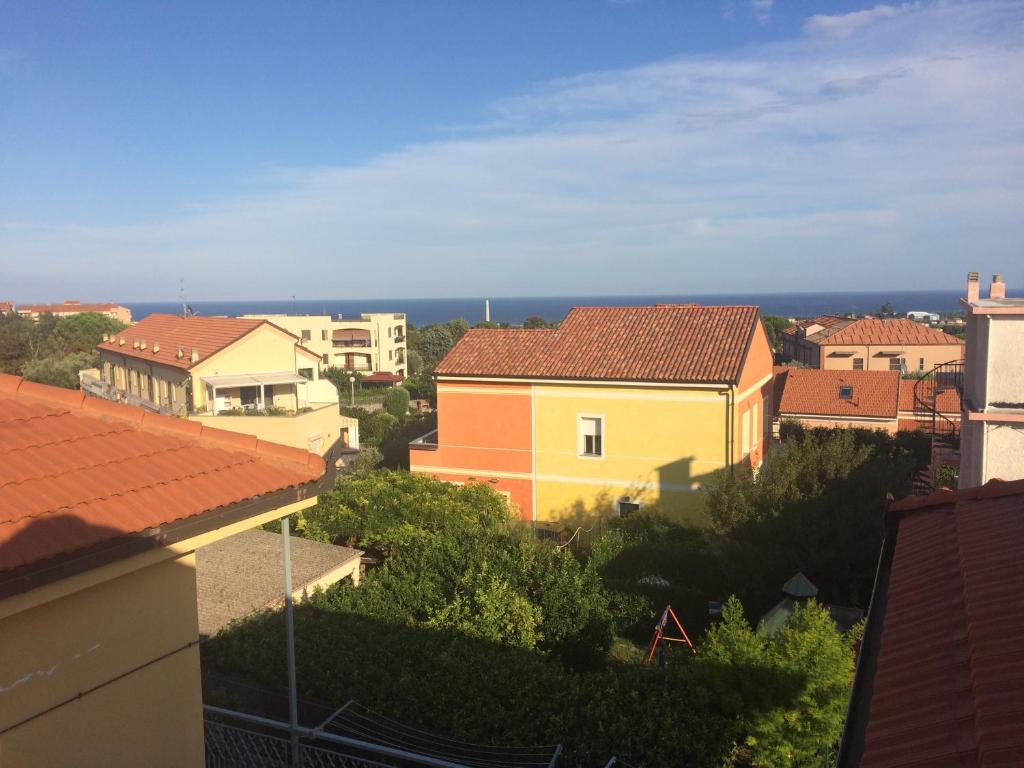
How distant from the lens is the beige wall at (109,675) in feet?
10.5

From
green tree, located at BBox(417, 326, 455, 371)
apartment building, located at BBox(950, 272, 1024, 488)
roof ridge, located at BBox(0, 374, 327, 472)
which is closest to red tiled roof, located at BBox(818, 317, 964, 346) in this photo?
green tree, located at BBox(417, 326, 455, 371)

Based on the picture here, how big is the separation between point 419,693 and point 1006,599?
631cm

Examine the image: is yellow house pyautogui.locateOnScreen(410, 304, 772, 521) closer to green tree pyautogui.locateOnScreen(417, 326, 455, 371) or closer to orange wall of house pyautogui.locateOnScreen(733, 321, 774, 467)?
orange wall of house pyautogui.locateOnScreen(733, 321, 774, 467)

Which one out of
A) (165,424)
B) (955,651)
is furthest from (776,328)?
(165,424)

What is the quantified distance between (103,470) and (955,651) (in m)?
3.78

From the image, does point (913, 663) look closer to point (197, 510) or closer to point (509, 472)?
point (197, 510)

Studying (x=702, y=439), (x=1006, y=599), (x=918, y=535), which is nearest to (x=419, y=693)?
(x=918, y=535)

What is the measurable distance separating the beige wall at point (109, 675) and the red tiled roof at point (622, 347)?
56.0 ft

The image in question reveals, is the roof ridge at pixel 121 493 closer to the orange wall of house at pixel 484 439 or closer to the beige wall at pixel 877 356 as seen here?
the orange wall of house at pixel 484 439

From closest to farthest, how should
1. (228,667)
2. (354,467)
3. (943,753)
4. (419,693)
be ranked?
(943,753), (419,693), (228,667), (354,467)

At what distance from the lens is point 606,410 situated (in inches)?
828

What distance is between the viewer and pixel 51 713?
10.9ft

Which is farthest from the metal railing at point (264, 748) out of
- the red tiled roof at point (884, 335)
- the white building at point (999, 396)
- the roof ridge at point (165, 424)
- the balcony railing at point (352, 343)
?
the balcony railing at point (352, 343)

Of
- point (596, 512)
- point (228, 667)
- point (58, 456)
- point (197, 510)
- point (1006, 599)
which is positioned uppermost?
point (58, 456)
